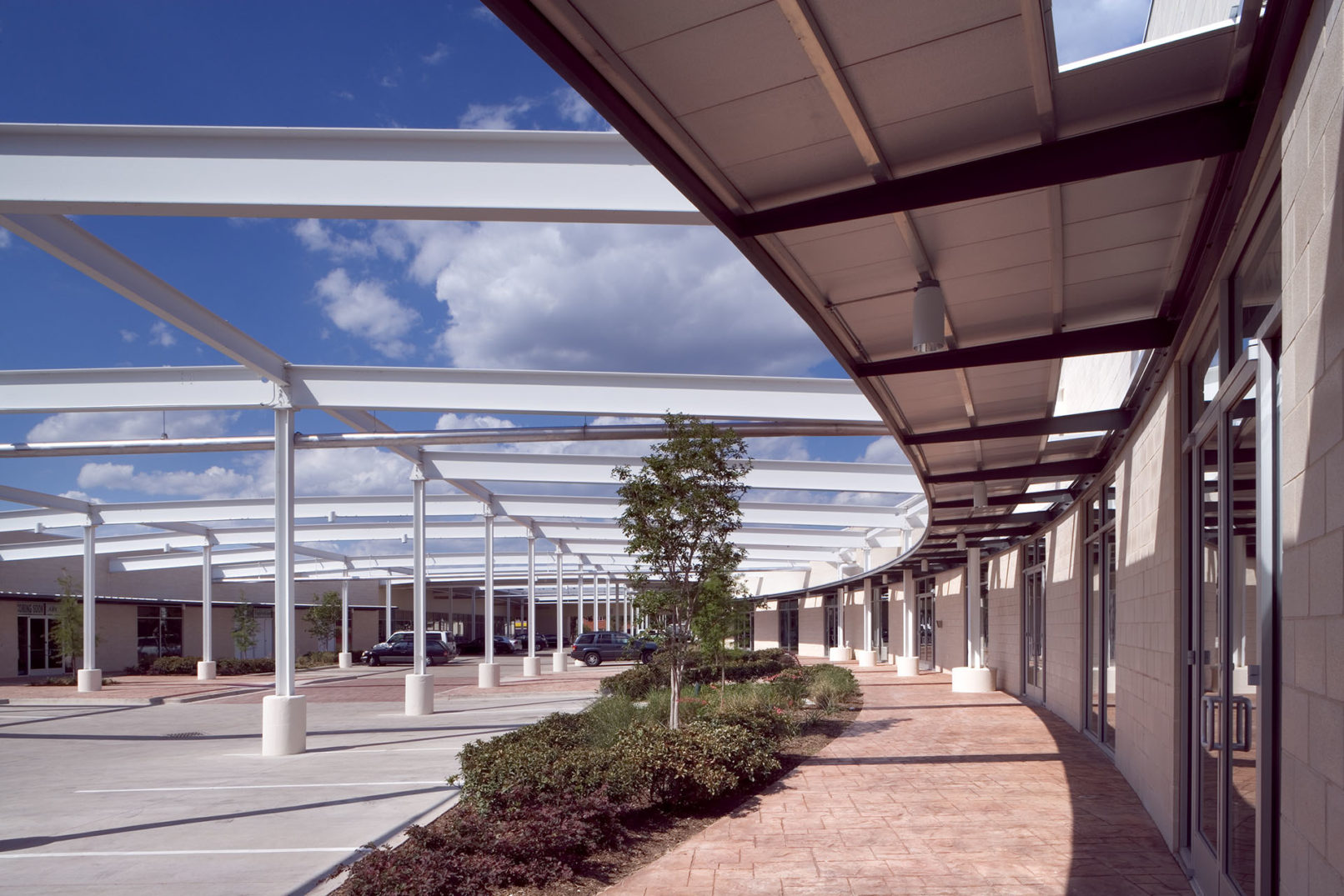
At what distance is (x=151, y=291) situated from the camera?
440 inches

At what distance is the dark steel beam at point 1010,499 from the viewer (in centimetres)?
1574

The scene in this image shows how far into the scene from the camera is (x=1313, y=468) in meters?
3.25

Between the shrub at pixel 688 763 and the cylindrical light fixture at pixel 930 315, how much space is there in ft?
16.5

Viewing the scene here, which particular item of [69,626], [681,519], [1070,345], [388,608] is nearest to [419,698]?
[681,519]

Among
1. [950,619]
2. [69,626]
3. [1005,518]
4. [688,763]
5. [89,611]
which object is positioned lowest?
[69,626]

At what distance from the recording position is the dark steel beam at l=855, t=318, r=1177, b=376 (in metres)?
7.29

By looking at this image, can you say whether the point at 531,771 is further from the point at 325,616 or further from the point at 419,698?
the point at 325,616

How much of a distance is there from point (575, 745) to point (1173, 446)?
6650 mm

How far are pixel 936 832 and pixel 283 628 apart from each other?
30.8 feet

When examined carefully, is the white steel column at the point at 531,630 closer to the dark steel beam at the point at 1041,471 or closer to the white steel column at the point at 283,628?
the white steel column at the point at 283,628

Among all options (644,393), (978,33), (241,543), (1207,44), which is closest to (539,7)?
(978,33)

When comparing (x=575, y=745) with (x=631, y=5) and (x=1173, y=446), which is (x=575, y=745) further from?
(x=631, y=5)

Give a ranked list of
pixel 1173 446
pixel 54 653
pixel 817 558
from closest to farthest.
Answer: pixel 1173 446 < pixel 54 653 < pixel 817 558

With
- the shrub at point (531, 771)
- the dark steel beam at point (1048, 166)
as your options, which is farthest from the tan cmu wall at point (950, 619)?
the dark steel beam at point (1048, 166)
